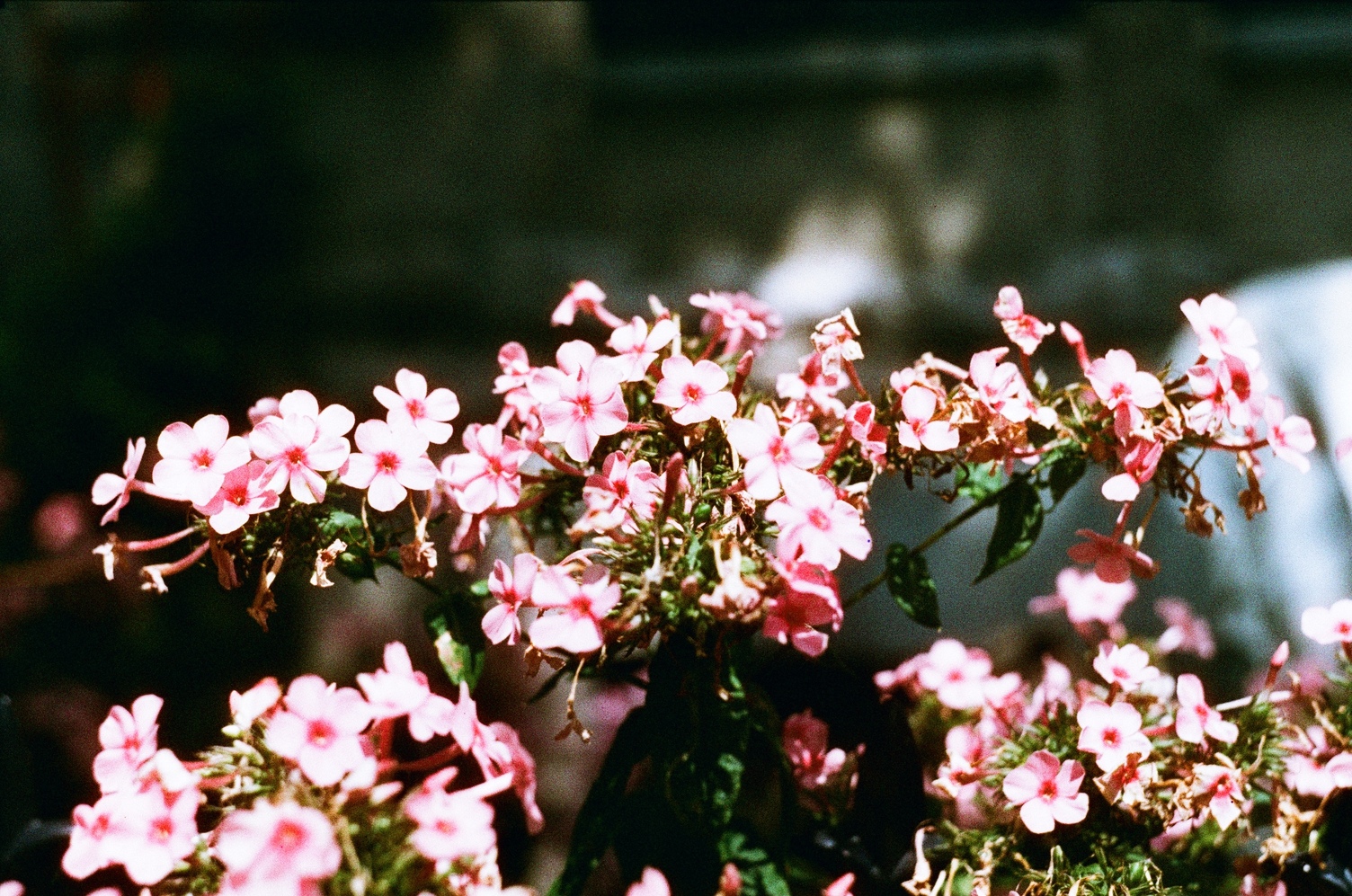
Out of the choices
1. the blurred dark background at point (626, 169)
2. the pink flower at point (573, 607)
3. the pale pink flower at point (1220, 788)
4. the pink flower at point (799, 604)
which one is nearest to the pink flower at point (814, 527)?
the pink flower at point (799, 604)

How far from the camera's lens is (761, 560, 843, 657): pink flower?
0.72m

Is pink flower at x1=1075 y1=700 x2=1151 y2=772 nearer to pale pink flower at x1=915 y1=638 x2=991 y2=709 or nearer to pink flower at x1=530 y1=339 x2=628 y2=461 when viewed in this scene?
pale pink flower at x1=915 y1=638 x2=991 y2=709

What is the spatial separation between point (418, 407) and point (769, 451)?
0.28 meters

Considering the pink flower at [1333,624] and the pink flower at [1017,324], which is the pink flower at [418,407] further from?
the pink flower at [1333,624]

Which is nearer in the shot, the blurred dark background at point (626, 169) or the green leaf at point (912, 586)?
the green leaf at point (912, 586)

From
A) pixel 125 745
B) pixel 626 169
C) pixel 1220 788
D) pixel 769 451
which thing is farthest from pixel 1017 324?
pixel 626 169

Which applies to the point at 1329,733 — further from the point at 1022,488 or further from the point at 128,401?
the point at 128,401

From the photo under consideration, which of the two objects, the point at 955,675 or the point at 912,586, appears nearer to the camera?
the point at 912,586

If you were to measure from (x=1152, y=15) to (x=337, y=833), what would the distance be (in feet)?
12.1

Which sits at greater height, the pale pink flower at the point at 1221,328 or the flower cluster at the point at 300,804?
the pale pink flower at the point at 1221,328

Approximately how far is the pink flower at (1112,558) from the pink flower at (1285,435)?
14 cm

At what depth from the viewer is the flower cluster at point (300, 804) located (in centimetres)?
57

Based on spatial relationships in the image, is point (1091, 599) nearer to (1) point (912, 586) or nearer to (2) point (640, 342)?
(1) point (912, 586)

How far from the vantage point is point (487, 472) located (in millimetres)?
798
